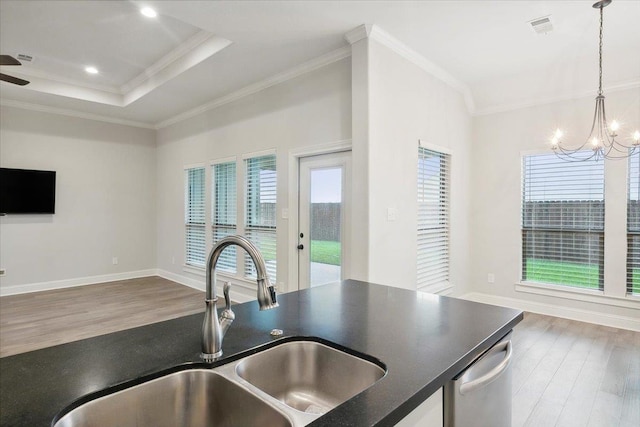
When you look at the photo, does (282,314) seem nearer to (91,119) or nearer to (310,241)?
(310,241)

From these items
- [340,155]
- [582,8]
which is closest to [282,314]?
[340,155]

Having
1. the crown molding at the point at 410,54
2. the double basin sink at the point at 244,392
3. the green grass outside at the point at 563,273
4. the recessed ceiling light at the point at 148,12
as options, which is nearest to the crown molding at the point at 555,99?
the crown molding at the point at 410,54

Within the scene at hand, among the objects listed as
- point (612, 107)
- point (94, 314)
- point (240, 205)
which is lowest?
point (94, 314)

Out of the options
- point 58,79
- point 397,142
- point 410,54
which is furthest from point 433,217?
point 58,79

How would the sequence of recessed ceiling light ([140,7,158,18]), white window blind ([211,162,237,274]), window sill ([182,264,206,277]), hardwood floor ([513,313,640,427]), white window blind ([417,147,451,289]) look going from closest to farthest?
hardwood floor ([513,313,640,427])
recessed ceiling light ([140,7,158,18])
white window blind ([417,147,451,289])
white window blind ([211,162,237,274])
window sill ([182,264,206,277])

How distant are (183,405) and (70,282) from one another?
658cm

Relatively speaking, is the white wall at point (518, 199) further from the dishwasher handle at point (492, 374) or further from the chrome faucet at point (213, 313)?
the chrome faucet at point (213, 313)

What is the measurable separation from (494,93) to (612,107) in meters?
1.33

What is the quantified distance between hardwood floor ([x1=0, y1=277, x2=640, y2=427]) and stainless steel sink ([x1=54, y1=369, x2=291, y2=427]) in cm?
215

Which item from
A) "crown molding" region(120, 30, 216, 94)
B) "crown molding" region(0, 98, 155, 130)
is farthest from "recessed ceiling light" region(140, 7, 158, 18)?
"crown molding" region(0, 98, 155, 130)

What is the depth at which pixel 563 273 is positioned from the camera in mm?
4473

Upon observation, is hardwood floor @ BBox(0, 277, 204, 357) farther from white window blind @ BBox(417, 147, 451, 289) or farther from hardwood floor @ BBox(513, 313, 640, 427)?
hardwood floor @ BBox(513, 313, 640, 427)

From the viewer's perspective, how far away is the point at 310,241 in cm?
428

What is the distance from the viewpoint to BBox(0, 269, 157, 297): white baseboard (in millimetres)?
5598
